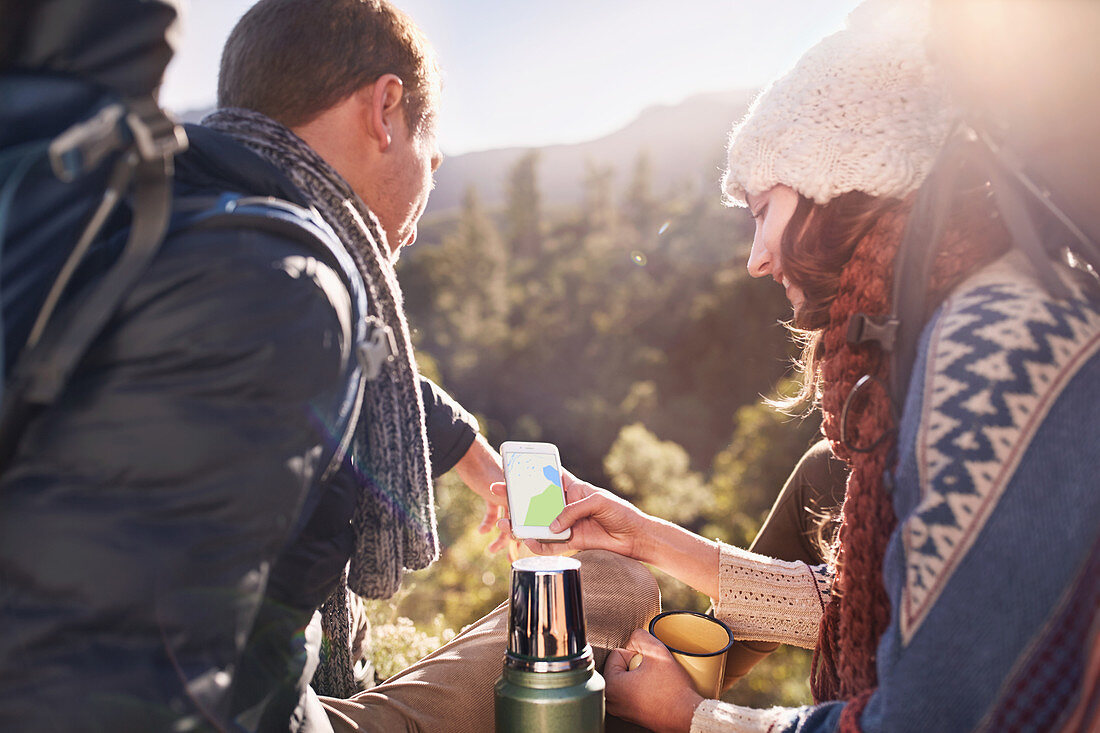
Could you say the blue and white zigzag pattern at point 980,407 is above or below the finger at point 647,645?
above

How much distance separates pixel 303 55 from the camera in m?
1.77

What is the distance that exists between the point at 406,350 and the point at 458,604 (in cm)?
413

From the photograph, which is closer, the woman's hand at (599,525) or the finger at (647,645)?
the finger at (647,645)

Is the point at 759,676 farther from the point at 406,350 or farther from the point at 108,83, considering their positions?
the point at 108,83

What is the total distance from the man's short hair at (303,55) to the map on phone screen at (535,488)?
1.18m

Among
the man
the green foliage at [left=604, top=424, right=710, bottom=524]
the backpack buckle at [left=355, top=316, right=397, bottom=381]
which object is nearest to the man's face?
the man

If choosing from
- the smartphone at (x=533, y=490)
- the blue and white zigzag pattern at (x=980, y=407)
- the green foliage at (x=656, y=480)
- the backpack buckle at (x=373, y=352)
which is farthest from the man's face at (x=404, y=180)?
the green foliage at (x=656, y=480)

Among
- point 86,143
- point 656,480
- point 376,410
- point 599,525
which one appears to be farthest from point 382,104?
point 656,480

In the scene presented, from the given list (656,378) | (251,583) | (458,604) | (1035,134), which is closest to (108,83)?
(251,583)

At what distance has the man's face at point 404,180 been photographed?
6.38ft

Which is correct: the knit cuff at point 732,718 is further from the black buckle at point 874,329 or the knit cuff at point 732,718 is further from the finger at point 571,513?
the black buckle at point 874,329

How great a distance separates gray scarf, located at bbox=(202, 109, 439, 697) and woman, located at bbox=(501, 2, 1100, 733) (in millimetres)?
655

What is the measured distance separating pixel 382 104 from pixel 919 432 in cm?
145

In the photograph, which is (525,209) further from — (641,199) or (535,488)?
(535,488)
